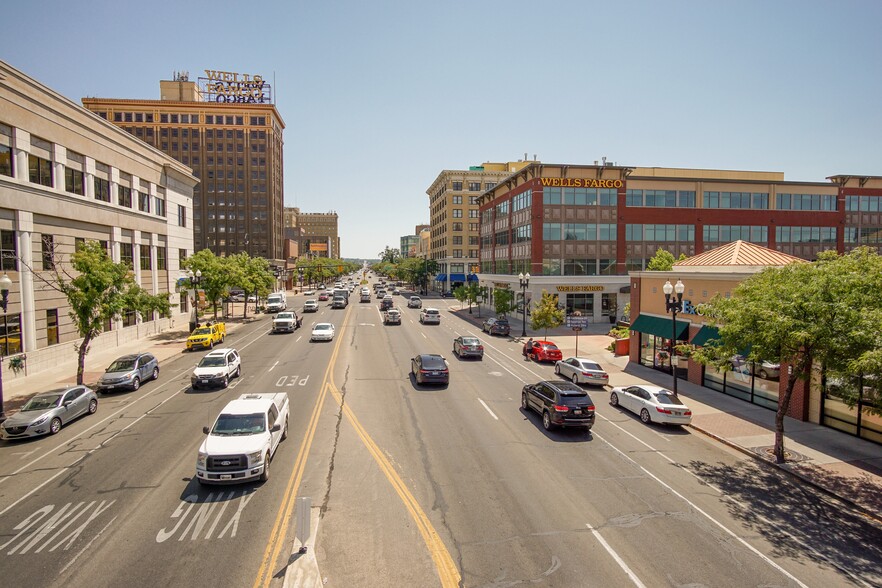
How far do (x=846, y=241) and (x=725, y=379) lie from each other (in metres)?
51.0

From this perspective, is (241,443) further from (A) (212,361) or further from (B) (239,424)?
(A) (212,361)

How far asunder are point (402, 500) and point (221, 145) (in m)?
113

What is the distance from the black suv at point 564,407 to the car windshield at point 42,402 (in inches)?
701

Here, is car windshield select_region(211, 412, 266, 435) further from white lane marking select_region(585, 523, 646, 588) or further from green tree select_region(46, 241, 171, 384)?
green tree select_region(46, 241, 171, 384)

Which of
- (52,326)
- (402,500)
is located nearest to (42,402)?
(402,500)

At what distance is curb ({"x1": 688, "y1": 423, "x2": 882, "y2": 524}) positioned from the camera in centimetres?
1166

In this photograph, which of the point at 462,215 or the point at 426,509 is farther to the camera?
the point at 462,215

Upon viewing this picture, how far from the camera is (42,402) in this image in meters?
17.3

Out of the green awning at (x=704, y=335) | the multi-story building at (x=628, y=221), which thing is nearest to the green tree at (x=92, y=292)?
the green awning at (x=704, y=335)

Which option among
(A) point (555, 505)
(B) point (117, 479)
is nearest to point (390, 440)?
(A) point (555, 505)

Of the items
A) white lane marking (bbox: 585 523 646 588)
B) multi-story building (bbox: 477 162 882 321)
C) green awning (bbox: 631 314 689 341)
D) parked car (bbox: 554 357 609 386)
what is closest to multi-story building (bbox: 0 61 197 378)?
white lane marking (bbox: 585 523 646 588)

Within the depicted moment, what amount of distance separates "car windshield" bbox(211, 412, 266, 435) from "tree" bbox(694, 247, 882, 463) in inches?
558

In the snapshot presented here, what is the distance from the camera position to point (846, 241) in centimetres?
5866

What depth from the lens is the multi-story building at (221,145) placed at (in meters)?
104
